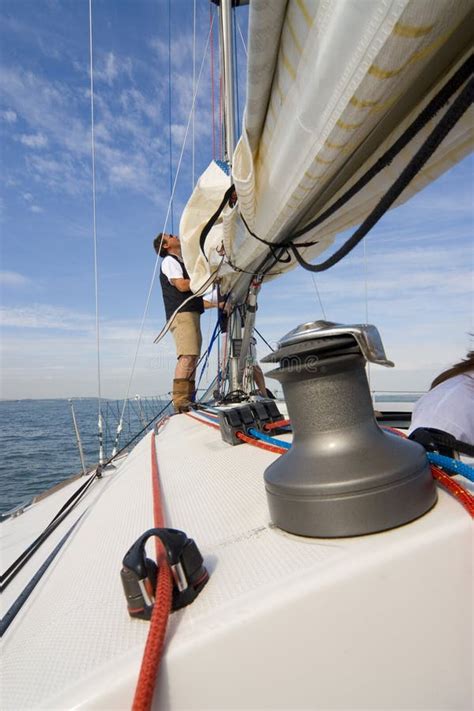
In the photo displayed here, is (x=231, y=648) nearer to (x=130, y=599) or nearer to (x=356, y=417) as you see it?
(x=130, y=599)

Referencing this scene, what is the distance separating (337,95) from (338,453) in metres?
0.56

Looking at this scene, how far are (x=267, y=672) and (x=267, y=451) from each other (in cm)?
61

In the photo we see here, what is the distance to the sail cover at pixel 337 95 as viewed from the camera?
0.51 m

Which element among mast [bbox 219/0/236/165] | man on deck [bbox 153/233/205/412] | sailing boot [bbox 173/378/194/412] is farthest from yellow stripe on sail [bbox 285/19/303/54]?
sailing boot [bbox 173/378/194/412]

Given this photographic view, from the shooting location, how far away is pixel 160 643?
13.3 inches

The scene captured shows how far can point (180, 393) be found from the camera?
2979 mm

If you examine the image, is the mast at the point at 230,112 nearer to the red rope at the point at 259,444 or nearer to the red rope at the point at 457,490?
the red rope at the point at 259,444

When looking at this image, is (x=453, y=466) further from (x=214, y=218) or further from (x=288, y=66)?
(x=214, y=218)

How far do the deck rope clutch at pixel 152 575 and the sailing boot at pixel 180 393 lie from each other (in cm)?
254

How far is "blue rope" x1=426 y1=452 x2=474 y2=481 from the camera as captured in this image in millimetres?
490

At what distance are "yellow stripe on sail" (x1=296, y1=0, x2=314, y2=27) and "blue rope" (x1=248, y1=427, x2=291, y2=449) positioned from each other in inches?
28.9

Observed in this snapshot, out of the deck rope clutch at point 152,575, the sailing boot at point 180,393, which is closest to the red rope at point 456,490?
the deck rope clutch at point 152,575

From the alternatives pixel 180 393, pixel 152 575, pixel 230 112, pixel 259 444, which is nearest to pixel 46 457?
pixel 180 393

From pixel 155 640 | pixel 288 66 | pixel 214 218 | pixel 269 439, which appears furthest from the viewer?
pixel 214 218
